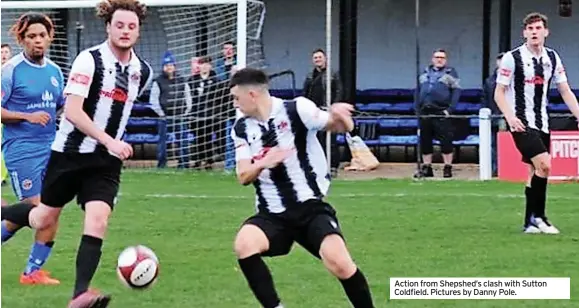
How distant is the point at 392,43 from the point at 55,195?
56.9 feet

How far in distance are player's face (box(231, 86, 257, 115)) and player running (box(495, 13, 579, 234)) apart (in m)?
5.00

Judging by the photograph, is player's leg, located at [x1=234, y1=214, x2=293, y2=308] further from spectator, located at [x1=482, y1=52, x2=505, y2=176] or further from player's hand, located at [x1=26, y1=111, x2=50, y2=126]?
spectator, located at [x1=482, y1=52, x2=505, y2=176]

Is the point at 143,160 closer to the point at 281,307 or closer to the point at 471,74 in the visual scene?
the point at 471,74

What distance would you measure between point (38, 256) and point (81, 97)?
1809mm

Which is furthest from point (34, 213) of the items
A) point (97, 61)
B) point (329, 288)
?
point (329, 288)

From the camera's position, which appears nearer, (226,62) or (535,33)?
(535,33)

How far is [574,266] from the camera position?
10.9 m

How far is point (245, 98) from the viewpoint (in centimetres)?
844

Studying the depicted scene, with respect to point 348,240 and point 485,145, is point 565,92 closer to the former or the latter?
point 348,240

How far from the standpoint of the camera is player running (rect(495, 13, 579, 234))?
13008mm

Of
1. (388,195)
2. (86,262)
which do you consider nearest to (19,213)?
(86,262)

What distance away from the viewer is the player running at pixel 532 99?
512 inches

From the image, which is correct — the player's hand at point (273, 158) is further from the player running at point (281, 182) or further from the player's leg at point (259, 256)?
the player's leg at point (259, 256)

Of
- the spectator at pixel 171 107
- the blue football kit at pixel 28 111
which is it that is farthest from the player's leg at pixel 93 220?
the spectator at pixel 171 107
